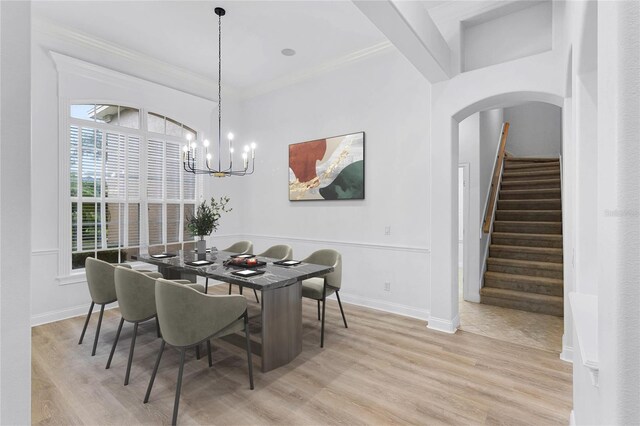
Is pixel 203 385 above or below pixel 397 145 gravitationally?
below

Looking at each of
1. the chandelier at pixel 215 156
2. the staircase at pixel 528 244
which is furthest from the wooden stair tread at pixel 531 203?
the chandelier at pixel 215 156

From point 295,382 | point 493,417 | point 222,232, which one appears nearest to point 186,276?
point 222,232

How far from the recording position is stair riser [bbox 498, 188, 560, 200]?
573 cm

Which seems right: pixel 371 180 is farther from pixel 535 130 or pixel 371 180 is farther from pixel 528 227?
pixel 535 130

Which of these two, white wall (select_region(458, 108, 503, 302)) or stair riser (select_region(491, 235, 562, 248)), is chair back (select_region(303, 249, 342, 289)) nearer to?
white wall (select_region(458, 108, 503, 302))

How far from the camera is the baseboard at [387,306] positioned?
3832mm

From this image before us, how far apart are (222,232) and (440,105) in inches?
158

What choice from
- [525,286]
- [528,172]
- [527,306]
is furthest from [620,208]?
[528,172]

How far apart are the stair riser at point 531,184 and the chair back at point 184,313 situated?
623 cm

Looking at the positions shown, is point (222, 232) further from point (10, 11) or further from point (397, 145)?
point (10, 11)

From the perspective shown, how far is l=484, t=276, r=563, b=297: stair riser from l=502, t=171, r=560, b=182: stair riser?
283 centimetres

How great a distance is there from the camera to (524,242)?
5051mm

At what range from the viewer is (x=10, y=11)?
85cm

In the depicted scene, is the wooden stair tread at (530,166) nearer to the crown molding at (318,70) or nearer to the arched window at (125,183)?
the crown molding at (318,70)
